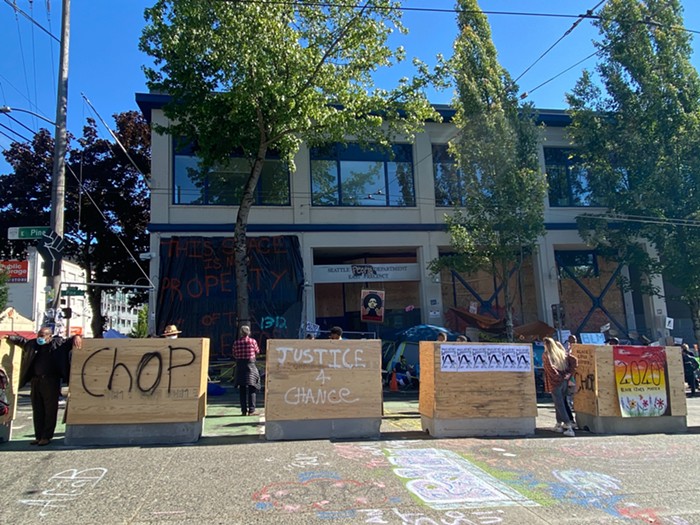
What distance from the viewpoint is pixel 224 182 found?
19703mm

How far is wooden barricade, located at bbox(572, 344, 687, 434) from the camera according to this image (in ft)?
28.1

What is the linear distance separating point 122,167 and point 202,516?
2418 cm

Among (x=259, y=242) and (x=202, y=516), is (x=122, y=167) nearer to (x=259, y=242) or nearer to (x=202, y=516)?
(x=259, y=242)

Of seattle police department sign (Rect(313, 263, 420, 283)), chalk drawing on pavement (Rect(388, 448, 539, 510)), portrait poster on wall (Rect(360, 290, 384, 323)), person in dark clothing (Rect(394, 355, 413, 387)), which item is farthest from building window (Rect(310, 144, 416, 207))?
chalk drawing on pavement (Rect(388, 448, 539, 510))

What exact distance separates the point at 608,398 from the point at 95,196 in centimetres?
2402

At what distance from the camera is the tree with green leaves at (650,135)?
18688 mm

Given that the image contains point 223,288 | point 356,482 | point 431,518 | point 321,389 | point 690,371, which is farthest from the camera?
point 223,288

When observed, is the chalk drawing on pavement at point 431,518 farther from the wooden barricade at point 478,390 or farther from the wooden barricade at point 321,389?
the wooden barricade at point 478,390

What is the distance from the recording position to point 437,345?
8.17 metres

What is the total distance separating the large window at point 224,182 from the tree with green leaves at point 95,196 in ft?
21.1

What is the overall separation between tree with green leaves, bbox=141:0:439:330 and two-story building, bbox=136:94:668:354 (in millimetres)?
2199

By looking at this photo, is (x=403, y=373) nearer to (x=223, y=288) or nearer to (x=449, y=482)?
(x=223, y=288)

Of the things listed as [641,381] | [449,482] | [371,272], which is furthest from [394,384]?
[449,482]

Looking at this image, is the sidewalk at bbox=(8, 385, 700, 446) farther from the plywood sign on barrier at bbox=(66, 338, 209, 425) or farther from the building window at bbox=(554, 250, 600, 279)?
the building window at bbox=(554, 250, 600, 279)
